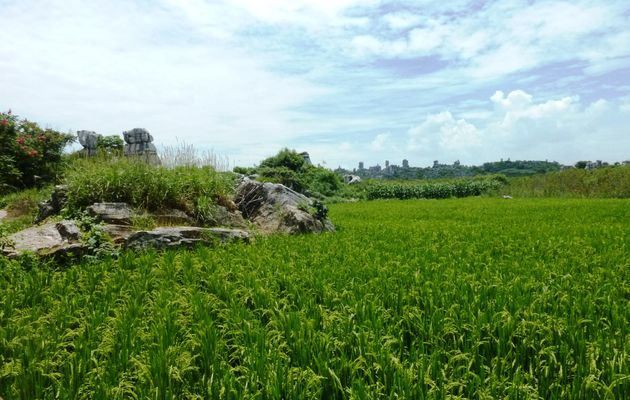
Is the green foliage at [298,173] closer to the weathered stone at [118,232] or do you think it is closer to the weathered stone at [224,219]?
the weathered stone at [224,219]

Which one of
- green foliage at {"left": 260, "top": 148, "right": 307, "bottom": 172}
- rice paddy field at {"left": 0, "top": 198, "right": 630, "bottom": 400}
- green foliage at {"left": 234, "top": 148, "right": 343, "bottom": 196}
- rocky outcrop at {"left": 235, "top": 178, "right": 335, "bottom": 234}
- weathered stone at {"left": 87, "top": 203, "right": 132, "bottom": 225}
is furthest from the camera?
green foliage at {"left": 260, "top": 148, "right": 307, "bottom": 172}

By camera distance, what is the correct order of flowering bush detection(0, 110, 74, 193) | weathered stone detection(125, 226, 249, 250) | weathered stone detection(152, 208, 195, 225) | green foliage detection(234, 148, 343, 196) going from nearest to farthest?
weathered stone detection(125, 226, 249, 250), weathered stone detection(152, 208, 195, 225), flowering bush detection(0, 110, 74, 193), green foliage detection(234, 148, 343, 196)

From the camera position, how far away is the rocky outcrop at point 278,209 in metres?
11.2

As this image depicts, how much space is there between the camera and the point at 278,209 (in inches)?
464

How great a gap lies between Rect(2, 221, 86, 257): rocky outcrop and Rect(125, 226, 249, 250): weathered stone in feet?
3.07

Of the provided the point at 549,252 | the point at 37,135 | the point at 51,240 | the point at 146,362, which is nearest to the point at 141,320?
the point at 146,362

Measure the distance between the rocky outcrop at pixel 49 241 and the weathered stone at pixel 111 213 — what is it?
726 mm

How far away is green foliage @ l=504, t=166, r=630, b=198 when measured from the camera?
31.8 metres

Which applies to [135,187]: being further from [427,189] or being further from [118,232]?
[427,189]

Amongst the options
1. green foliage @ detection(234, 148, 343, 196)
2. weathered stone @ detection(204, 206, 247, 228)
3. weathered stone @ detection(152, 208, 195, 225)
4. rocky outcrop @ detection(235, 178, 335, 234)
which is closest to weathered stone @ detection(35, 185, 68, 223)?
weathered stone @ detection(152, 208, 195, 225)

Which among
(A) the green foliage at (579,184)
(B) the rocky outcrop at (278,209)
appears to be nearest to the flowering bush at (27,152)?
(B) the rocky outcrop at (278,209)

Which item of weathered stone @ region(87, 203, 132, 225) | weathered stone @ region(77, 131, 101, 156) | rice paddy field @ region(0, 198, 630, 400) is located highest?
weathered stone @ region(77, 131, 101, 156)

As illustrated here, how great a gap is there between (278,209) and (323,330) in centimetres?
821

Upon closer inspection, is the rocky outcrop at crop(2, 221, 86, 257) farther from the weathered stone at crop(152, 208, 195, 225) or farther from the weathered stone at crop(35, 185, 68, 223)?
the weathered stone at crop(35, 185, 68, 223)
